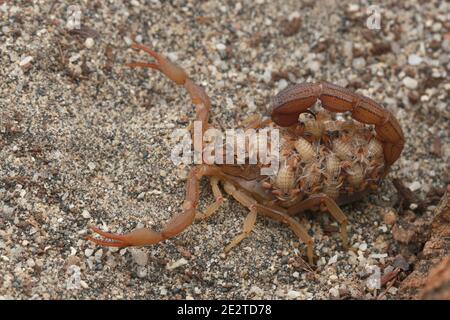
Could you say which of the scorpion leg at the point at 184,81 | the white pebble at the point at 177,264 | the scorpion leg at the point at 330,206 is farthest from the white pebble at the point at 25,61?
the scorpion leg at the point at 330,206

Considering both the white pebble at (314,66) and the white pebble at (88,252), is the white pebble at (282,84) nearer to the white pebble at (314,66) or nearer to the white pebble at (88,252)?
the white pebble at (314,66)

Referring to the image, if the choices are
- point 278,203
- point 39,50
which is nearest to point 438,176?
point 278,203

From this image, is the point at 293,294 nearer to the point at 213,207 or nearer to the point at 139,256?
the point at 213,207

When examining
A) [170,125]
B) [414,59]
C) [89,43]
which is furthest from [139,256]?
[414,59]

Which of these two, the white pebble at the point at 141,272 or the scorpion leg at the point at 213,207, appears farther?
the scorpion leg at the point at 213,207

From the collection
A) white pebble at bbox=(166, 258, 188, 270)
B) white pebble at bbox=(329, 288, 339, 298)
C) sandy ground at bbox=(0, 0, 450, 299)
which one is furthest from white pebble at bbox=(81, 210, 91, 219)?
white pebble at bbox=(329, 288, 339, 298)

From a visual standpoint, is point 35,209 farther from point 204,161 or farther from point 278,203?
point 278,203
